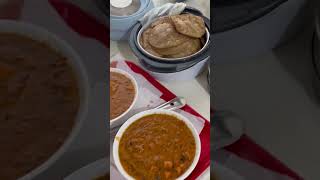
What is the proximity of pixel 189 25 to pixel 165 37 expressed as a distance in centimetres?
4

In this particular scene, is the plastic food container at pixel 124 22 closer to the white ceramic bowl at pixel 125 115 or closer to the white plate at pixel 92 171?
the white ceramic bowl at pixel 125 115

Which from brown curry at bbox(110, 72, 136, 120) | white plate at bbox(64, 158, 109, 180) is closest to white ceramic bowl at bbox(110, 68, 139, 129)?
brown curry at bbox(110, 72, 136, 120)

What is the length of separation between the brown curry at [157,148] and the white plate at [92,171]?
0.59ft

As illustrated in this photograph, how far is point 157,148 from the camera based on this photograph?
1.66 feet

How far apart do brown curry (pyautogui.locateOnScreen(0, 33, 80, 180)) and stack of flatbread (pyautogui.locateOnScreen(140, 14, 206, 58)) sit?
0.32 m

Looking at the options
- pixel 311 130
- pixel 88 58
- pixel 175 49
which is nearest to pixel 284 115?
pixel 311 130

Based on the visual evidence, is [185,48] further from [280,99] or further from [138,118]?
[280,99]

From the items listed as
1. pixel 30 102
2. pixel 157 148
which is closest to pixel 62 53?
pixel 30 102

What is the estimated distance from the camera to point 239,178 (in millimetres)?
318

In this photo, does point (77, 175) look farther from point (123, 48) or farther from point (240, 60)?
point (123, 48)

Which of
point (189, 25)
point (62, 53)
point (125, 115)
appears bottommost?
point (125, 115)

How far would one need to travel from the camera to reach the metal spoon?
0.57 metres

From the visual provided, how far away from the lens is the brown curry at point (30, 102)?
248 mm

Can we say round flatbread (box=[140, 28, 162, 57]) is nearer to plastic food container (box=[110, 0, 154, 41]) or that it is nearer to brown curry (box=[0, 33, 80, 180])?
plastic food container (box=[110, 0, 154, 41])
